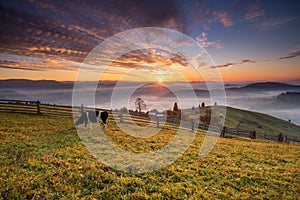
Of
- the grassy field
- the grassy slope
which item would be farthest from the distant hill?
the grassy field

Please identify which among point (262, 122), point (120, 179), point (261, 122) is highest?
point (120, 179)

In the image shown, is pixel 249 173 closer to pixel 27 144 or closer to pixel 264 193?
pixel 264 193

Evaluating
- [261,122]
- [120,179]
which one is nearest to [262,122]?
[261,122]

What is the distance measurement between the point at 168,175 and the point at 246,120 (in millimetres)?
121833

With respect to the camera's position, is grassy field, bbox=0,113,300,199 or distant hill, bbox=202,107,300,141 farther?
distant hill, bbox=202,107,300,141

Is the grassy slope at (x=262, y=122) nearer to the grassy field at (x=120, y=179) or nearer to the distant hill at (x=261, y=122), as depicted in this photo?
the distant hill at (x=261, y=122)

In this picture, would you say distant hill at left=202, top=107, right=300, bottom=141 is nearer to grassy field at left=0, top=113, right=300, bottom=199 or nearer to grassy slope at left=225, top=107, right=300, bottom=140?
grassy slope at left=225, top=107, right=300, bottom=140

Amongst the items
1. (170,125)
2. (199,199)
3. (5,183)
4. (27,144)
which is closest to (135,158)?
(199,199)

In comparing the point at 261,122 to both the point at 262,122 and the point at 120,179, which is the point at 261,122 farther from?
the point at 120,179

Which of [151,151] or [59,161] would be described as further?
[151,151]

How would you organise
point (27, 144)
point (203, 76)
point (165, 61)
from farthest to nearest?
1. point (165, 61)
2. point (27, 144)
3. point (203, 76)

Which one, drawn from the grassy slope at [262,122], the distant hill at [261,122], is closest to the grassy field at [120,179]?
the distant hill at [261,122]

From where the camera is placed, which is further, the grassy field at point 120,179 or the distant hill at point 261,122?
the distant hill at point 261,122

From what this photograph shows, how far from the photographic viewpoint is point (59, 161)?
23.1 ft
